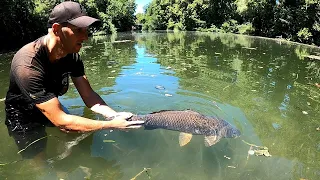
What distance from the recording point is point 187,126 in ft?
14.1

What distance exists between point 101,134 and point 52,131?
28.2 inches

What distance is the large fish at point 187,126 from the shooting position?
426cm

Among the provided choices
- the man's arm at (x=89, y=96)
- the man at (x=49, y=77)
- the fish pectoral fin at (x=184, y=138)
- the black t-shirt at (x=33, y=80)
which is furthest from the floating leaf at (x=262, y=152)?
the black t-shirt at (x=33, y=80)

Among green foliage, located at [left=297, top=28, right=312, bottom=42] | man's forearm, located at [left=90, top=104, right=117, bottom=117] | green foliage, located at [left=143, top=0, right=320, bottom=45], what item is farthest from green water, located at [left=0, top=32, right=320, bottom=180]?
green foliage, located at [left=143, top=0, right=320, bottom=45]

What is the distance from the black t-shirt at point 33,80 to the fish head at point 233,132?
7.68 feet

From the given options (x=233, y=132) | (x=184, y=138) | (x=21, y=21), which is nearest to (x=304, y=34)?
(x=21, y=21)

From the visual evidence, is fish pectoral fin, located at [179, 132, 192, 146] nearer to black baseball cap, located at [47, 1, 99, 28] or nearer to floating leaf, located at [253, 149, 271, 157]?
floating leaf, located at [253, 149, 271, 157]

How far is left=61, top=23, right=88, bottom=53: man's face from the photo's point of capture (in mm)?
3127

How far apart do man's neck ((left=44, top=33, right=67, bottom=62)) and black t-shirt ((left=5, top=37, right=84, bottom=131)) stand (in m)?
0.05

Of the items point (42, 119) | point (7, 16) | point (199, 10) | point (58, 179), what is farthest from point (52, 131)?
point (199, 10)

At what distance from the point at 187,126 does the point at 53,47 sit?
212cm

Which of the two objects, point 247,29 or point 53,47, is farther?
point 247,29

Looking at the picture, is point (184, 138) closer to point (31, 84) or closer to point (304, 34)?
point (31, 84)

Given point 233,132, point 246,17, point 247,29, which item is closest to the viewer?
point 233,132
